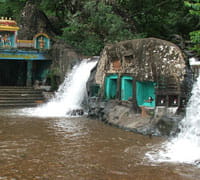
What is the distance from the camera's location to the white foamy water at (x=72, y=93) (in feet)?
42.5

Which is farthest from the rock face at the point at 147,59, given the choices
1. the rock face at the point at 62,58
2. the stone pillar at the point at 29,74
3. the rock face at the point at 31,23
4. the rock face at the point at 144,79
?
the rock face at the point at 31,23

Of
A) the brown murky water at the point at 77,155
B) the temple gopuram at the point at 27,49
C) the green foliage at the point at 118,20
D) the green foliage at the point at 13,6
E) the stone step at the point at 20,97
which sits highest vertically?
the green foliage at the point at 13,6

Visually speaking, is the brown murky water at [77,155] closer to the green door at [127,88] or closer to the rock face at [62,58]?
the green door at [127,88]

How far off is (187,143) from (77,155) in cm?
263

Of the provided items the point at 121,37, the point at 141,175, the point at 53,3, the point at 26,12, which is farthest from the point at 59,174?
the point at 26,12

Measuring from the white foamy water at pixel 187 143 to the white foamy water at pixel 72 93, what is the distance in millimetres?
5690

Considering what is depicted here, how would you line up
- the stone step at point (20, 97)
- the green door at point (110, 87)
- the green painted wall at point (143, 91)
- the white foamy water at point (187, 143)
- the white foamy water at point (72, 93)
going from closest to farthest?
the white foamy water at point (187, 143) < the green painted wall at point (143, 91) < the green door at point (110, 87) < the white foamy water at point (72, 93) < the stone step at point (20, 97)

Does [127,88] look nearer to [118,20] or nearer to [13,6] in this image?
[118,20]

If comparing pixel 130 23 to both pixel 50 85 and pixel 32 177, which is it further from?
pixel 32 177

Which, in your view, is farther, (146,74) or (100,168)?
(146,74)

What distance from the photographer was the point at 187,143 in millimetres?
7027

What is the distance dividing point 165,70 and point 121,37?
7.90m

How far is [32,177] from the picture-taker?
489 cm

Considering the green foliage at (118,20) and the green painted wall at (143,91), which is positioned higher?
the green foliage at (118,20)
